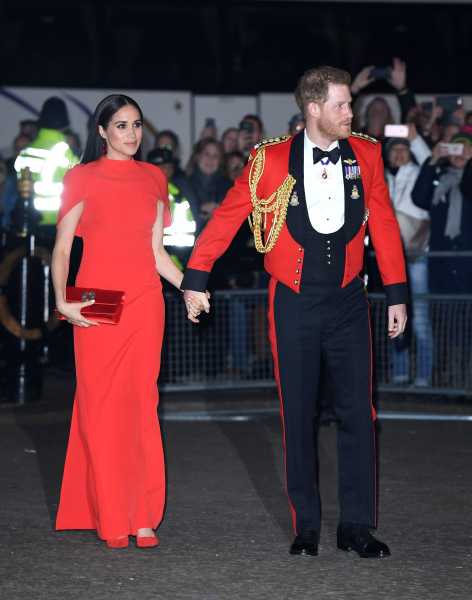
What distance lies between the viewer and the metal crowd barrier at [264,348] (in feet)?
38.0

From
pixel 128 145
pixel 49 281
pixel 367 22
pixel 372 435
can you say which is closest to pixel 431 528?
pixel 372 435

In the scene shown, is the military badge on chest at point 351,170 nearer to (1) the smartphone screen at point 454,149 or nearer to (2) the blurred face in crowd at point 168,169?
(1) the smartphone screen at point 454,149

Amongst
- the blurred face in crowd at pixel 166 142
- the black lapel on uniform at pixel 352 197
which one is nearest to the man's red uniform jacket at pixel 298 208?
the black lapel on uniform at pixel 352 197

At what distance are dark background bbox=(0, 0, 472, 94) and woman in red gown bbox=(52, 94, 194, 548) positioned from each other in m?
10.9

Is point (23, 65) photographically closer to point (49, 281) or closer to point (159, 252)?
point (49, 281)

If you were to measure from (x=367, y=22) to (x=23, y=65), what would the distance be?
12.9 feet

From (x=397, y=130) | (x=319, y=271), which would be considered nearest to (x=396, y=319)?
(x=319, y=271)

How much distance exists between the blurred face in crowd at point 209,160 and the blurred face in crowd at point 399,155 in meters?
2.03

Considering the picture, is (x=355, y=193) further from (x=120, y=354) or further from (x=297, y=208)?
(x=120, y=354)

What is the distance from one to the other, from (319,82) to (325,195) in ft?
1.53

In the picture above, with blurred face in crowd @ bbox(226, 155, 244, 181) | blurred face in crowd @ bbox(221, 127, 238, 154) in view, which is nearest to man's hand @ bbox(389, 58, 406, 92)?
blurred face in crowd @ bbox(226, 155, 244, 181)

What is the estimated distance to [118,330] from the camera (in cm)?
672

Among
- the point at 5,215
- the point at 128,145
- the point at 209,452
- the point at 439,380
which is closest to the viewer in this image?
the point at 128,145

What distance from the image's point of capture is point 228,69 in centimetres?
1773
